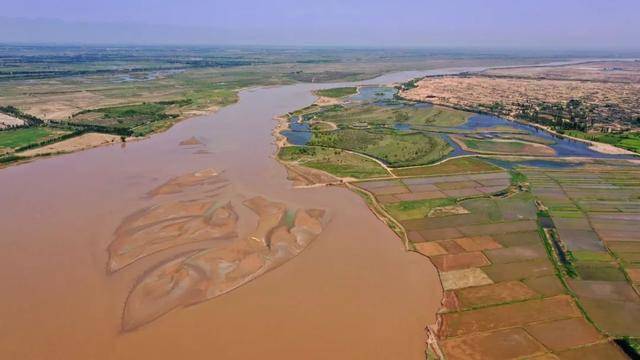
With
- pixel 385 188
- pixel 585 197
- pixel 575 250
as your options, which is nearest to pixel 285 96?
pixel 385 188

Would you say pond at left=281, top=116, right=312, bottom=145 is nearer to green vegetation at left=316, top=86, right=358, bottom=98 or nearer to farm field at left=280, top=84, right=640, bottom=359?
farm field at left=280, top=84, right=640, bottom=359

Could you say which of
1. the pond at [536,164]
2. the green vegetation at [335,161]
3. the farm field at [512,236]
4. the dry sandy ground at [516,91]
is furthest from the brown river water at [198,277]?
the dry sandy ground at [516,91]

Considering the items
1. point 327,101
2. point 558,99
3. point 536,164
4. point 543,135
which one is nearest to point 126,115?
point 327,101

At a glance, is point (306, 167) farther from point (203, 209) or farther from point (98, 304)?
point (98, 304)

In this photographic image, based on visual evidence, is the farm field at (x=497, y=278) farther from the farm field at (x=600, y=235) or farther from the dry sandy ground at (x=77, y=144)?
the dry sandy ground at (x=77, y=144)

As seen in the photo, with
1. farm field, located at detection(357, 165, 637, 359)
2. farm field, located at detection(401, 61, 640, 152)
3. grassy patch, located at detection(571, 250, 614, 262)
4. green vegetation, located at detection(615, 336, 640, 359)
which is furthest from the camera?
farm field, located at detection(401, 61, 640, 152)

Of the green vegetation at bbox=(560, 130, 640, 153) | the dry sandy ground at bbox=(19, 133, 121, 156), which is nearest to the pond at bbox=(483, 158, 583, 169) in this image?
the green vegetation at bbox=(560, 130, 640, 153)
